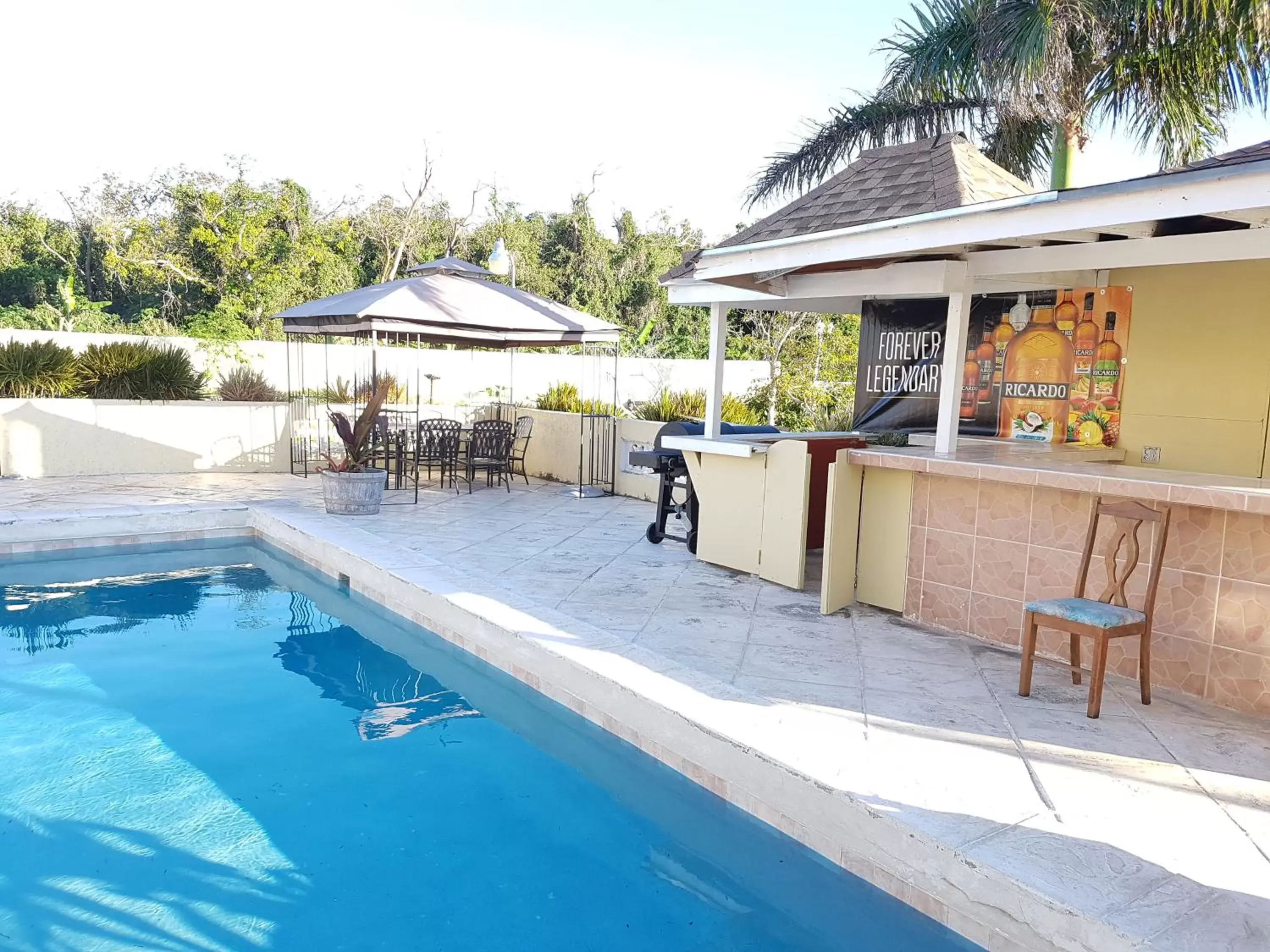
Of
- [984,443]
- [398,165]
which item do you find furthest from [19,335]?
[984,443]

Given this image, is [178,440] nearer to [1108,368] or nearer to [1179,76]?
[1108,368]

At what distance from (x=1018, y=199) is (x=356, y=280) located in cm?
2404

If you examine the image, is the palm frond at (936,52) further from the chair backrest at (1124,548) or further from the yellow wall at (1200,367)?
the chair backrest at (1124,548)

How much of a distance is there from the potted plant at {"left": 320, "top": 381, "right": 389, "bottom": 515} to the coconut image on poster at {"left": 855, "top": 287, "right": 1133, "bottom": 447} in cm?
523

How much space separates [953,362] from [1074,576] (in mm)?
1557

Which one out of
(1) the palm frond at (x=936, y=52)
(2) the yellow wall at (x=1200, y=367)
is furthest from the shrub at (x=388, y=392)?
(1) the palm frond at (x=936, y=52)

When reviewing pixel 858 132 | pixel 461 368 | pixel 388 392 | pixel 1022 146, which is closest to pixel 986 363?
pixel 388 392

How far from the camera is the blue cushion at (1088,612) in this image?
387 centimetres

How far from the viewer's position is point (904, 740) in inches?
146

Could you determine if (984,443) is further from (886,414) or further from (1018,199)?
(1018,199)

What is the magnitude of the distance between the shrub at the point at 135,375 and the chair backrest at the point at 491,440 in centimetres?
409

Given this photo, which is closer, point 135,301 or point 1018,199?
point 1018,199

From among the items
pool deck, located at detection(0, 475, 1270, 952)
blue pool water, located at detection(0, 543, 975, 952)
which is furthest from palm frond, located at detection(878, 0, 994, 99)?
blue pool water, located at detection(0, 543, 975, 952)

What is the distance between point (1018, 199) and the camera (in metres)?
4.35
